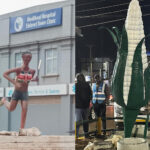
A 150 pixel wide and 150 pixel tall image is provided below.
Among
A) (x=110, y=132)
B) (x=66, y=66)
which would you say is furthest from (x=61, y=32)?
(x=110, y=132)

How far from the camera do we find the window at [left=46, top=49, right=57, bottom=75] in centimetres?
193

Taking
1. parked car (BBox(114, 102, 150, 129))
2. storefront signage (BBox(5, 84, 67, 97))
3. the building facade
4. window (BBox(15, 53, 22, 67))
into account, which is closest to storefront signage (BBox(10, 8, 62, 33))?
the building facade

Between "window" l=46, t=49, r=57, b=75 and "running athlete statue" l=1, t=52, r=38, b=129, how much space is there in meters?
0.11

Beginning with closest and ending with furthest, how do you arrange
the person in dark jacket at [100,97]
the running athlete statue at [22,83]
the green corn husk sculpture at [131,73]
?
the green corn husk sculpture at [131,73], the person in dark jacket at [100,97], the running athlete statue at [22,83]

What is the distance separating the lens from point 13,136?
1997mm

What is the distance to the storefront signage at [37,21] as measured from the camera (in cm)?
192

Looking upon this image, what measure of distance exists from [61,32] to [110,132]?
2.48 feet

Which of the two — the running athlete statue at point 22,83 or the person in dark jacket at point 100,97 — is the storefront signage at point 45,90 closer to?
the running athlete statue at point 22,83

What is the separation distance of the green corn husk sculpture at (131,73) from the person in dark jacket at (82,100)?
0.78ft

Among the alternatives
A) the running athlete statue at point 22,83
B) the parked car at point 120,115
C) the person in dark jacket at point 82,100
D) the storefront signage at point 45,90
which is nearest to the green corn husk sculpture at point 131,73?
the parked car at point 120,115

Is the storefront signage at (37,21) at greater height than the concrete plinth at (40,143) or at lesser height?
greater

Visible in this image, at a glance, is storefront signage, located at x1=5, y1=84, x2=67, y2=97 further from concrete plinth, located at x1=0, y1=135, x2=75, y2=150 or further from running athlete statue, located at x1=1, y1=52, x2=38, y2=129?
concrete plinth, located at x1=0, y1=135, x2=75, y2=150

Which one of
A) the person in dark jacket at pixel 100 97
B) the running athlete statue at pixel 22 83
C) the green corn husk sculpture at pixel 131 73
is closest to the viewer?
the green corn husk sculpture at pixel 131 73

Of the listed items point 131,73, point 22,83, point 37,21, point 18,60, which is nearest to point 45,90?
point 22,83
